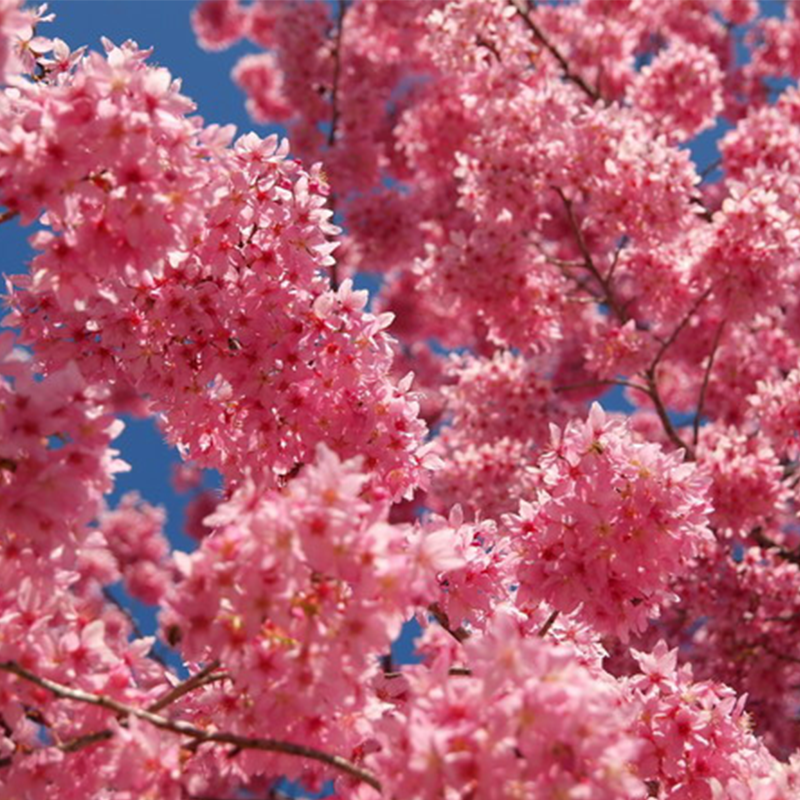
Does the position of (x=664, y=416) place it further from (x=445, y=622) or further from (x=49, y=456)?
(x=49, y=456)

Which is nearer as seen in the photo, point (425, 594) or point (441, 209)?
point (425, 594)

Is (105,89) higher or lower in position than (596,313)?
lower

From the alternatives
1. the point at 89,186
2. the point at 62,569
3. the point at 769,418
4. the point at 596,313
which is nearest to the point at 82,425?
the point at 62,569

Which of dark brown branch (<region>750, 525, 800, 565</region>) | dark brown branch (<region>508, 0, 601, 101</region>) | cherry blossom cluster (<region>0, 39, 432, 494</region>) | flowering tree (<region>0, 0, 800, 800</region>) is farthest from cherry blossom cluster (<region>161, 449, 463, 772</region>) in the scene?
dark brown branch (<region>508, 0, 601, 101</region>)

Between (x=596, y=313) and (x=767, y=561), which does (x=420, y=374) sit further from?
(x=767, y=561)

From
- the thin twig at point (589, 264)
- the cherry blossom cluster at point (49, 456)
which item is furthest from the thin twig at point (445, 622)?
the thin twig at point (589, 264)

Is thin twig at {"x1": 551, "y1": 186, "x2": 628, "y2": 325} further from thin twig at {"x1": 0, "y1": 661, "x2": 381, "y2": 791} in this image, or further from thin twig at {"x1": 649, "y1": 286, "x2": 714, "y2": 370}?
thin twig at {"x1": 0, "y1": 661, "x2": 381, "y2": 791}

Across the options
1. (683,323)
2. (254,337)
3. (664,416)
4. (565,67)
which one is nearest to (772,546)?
(664,416)

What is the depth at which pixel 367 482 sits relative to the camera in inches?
173

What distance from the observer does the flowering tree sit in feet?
9.96

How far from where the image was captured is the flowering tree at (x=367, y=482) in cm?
304

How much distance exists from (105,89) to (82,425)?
127 centimetres

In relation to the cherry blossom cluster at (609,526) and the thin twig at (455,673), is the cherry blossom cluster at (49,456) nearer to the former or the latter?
the thin twig at (455,673)

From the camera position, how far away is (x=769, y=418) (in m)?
7.81
